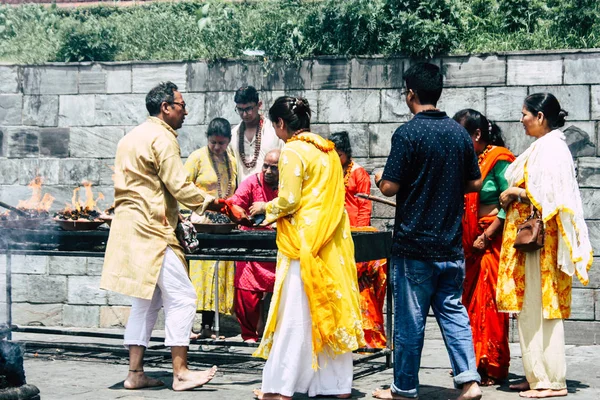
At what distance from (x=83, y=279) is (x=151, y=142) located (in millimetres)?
3715

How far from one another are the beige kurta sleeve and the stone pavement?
4.45 ft

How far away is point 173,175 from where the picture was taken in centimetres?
690

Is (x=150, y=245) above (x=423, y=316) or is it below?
above

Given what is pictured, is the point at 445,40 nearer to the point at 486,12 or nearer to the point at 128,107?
the point at 486,12

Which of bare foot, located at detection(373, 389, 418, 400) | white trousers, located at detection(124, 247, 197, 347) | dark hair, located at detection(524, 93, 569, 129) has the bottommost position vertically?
bare foot, located at detection(373, 389, 418, 400)

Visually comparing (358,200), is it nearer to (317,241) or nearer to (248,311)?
(248,311)

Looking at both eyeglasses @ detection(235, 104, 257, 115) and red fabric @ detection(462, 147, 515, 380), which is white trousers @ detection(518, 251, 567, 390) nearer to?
red fabric @ detection(462, 147, 515, 380)

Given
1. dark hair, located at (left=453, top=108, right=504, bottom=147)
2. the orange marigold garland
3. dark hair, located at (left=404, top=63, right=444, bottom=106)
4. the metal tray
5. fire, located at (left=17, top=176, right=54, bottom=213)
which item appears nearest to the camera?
dark hair, located at (left=404, top=63, right=444, bottom=106)

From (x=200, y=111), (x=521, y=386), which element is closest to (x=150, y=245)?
(x=521, y=386)

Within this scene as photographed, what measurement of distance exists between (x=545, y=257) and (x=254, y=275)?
9.54 ft

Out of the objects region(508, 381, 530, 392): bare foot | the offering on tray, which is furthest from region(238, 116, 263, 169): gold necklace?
region(508, 381, 530, 392): bare foot

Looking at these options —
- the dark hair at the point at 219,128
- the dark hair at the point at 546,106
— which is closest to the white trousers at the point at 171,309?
the dark hair at the point at 219,128

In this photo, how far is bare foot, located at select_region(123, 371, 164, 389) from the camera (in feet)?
22.9

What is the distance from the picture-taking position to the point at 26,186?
34.4 ft
